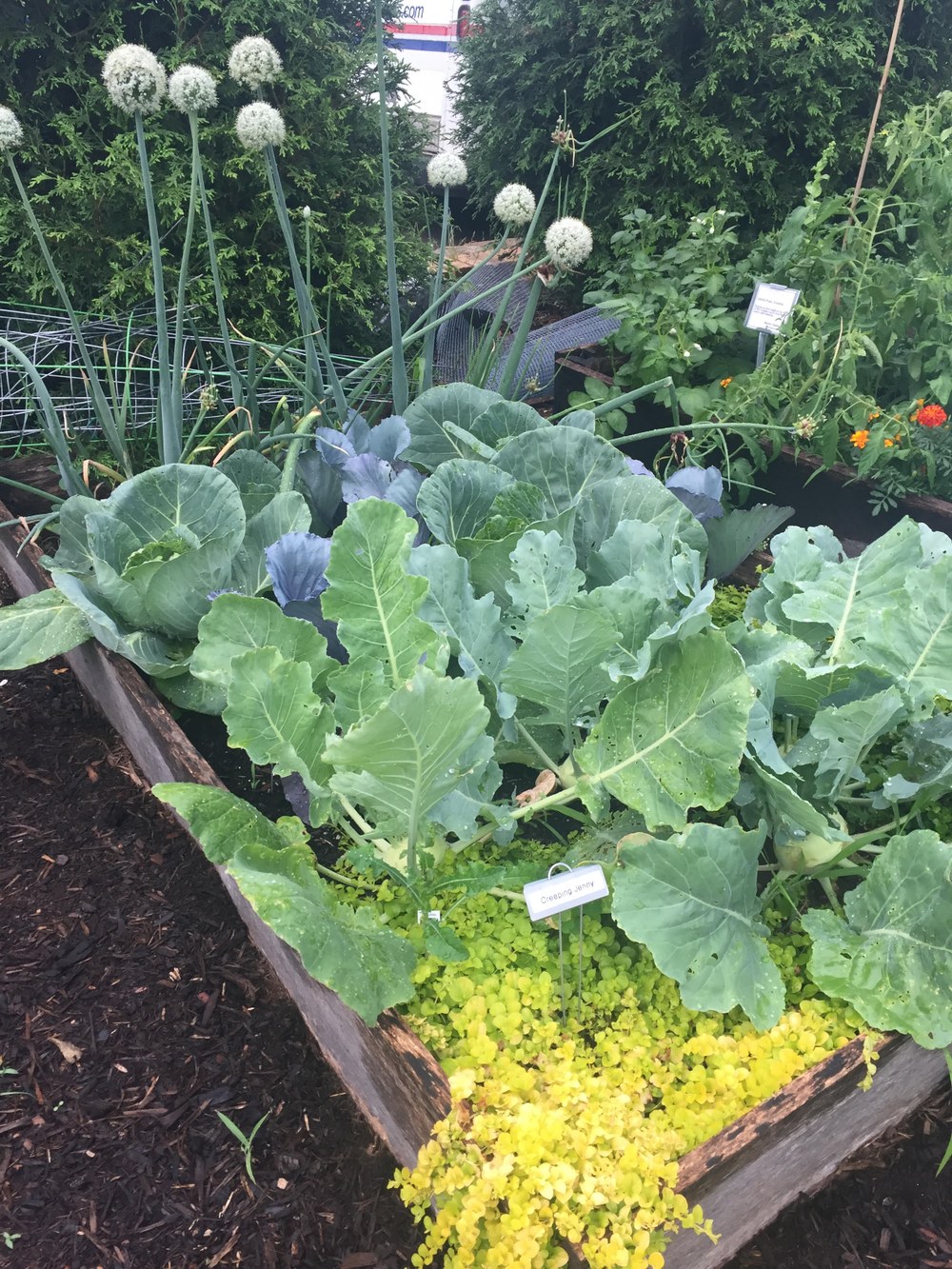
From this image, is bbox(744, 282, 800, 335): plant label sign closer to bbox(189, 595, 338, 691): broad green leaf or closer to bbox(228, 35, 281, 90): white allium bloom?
bbox(228, 35, 281, 90): white allium bloom

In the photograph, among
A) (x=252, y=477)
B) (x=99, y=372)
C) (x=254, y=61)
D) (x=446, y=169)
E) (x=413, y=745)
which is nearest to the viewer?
Result: (x=413, y=745)

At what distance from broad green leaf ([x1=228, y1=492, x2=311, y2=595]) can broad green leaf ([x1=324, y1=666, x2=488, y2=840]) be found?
2.28ft

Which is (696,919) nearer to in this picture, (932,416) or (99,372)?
(932,416)

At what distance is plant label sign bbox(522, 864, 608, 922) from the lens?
98cm

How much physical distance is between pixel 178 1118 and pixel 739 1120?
833mm

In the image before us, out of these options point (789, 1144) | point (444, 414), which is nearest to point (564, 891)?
point (789, 1144)

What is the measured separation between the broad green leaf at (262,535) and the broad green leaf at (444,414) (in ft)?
0.96

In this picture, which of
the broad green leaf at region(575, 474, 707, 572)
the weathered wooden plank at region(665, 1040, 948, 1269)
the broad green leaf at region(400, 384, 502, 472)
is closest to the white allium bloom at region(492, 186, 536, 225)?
the broad green leaf at region(400, 384, 502, 472)

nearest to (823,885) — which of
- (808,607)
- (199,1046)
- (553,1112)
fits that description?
(808,607)

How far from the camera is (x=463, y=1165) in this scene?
2.88ft

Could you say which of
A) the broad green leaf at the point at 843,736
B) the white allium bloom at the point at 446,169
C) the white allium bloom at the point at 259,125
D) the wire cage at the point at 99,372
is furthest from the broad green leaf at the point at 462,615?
the wire cage at the point at 99,372

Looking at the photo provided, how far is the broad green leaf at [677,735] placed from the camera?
1.01 meters

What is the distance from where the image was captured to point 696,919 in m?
1.05

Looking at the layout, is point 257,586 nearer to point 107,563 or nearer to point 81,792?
point 107,563
